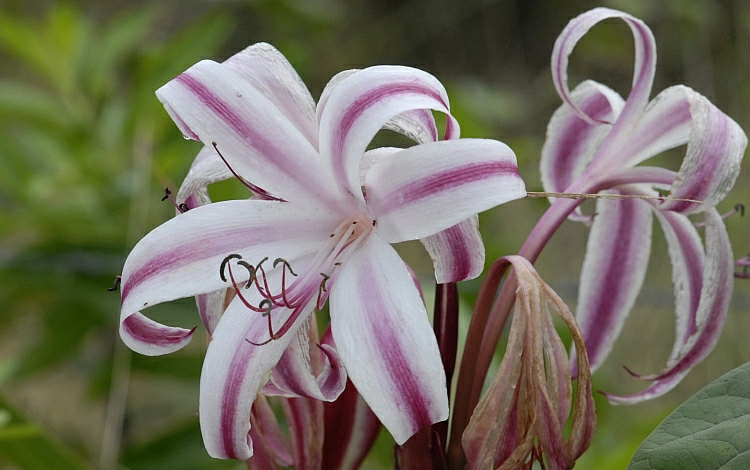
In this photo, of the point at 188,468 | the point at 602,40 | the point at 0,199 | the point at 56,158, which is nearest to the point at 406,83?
the point at 188,468

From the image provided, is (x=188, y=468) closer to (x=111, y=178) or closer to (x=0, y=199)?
(x=111, y=178)

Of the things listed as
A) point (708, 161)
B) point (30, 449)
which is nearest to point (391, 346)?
point (708, 161)

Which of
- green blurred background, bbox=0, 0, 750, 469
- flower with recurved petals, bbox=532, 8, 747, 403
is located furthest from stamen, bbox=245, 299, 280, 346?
green blurred background, bbox=0, 0, 750, 469

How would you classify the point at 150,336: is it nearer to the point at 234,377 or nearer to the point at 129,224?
the point at 234,377

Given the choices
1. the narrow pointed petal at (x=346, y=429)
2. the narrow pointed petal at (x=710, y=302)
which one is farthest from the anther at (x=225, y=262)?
the narrow pointed petal at (x=710, y=302)

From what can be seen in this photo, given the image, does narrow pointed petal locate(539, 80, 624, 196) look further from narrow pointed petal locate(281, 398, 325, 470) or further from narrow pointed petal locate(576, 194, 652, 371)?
narrow pointed petal locate(281, 398, 325, 470)

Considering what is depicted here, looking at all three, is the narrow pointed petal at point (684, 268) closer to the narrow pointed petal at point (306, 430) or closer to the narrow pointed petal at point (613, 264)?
the narrow pointed petal at point (613, 264)
